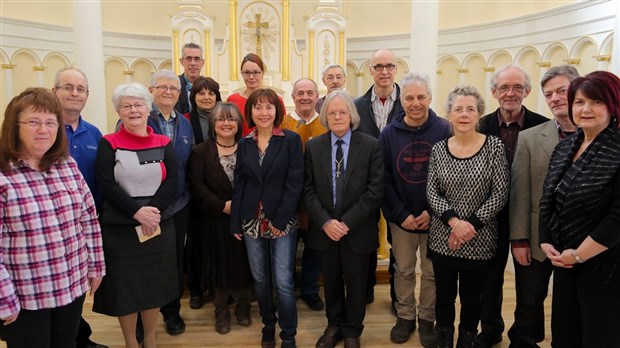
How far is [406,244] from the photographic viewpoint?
109 inches

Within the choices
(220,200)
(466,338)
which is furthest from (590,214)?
(220,200)

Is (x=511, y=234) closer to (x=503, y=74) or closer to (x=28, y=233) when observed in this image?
(x=503, y=74)

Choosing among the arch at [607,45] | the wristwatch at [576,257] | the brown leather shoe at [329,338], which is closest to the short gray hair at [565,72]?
the wristwatch at [576,257]

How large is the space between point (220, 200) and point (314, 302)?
1195 millimetres

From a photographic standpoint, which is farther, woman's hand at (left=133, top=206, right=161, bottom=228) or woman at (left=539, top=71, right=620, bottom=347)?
woman's hand at (left=133, top=206, right=161, bottom=228)

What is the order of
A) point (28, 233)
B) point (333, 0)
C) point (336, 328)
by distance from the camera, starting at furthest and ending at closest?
point (333, 0), point (336, 328), point (28, 233)

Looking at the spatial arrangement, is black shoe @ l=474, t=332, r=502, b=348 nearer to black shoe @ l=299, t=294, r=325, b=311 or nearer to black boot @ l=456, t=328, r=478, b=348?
black boot @ l=456, t=328, r=478, b=348

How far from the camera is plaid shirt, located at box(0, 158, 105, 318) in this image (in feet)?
5.62

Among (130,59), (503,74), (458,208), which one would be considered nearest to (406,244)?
(458,208)

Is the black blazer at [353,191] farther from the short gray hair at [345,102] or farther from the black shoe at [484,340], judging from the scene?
the black shoe at [484,340]

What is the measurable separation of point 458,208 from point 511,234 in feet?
1.15

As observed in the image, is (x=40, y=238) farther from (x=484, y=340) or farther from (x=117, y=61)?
(x=117, y=61)

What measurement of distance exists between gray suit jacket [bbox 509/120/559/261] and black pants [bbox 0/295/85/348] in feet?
7.45

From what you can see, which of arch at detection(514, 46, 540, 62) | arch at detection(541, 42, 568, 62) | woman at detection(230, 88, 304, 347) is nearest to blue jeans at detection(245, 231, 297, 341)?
woman at detection(230, 88, 304, 347)
